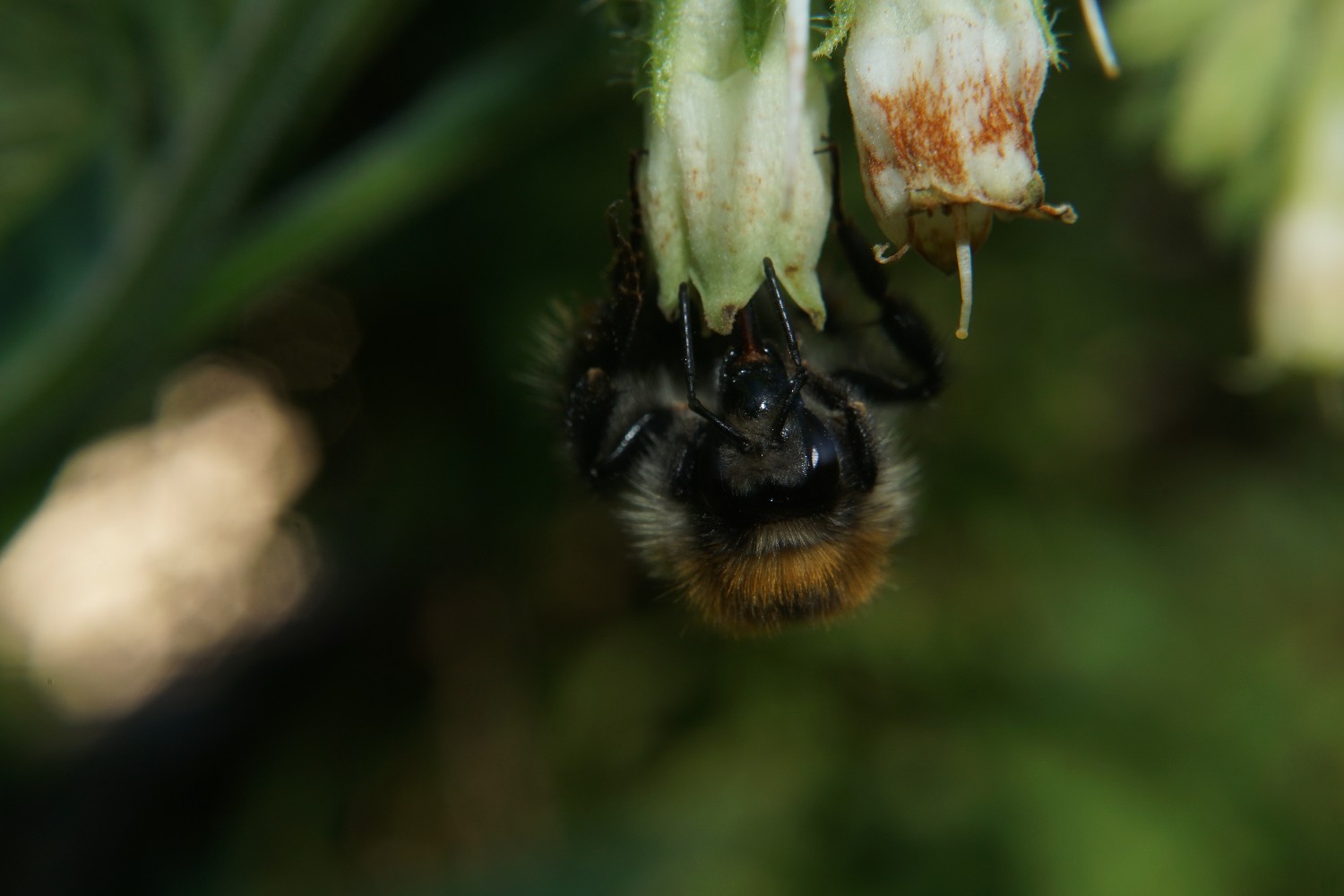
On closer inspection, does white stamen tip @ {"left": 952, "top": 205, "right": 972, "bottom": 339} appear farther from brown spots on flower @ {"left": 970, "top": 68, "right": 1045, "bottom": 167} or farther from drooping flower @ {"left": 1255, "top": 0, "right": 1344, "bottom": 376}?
drooping flower @ {"left": 1255, "top": 0, "right": 1344, "bottom": 376}

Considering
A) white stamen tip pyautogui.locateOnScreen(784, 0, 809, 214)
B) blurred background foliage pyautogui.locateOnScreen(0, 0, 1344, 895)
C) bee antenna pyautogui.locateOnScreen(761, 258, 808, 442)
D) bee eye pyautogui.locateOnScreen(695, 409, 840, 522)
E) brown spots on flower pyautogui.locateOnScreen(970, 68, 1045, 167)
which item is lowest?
blurred background foliage pyautogui.locateOnScreen(0, 0, 1344, 895)

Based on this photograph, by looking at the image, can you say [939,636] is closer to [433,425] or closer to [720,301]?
[433,425]

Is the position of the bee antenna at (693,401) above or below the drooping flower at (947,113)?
below

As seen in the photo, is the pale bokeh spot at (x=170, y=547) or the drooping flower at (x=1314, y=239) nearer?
the drooping flower at (x=1314, y=239)

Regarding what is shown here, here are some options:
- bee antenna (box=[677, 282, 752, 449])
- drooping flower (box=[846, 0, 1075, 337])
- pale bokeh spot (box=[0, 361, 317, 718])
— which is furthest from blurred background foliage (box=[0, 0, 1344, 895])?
drooping flower (box=[846, 0, 1075, 337])

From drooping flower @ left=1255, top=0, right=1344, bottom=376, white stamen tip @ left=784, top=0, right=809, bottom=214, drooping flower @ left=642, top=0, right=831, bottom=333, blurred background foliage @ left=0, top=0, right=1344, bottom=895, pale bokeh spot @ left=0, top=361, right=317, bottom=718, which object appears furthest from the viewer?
pale bokeh spot @ left=0, top=361, right=317, bottom=718

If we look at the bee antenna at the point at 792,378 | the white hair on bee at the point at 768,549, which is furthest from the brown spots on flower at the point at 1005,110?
the white hair on bee at the point at 768,549

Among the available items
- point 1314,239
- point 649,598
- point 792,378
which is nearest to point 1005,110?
point 792,378

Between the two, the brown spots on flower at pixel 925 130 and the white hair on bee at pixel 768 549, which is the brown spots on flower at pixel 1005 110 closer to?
the brown spots on flower at pixel 925 130
